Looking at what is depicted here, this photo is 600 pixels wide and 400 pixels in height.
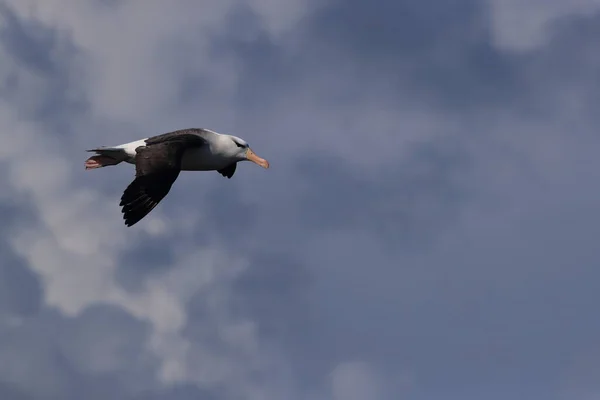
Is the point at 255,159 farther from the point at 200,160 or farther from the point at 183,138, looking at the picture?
the point at 183,138

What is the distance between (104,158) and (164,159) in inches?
125

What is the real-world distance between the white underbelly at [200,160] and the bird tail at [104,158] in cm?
152

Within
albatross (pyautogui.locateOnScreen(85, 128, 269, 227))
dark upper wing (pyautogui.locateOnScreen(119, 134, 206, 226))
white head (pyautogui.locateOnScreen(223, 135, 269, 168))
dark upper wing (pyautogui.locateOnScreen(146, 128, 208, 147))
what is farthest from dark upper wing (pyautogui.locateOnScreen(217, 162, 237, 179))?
dark upper wing (pyautogui.locateOnScreen(119, 134, 206, 226))

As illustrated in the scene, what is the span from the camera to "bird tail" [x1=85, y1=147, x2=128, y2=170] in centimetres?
3284

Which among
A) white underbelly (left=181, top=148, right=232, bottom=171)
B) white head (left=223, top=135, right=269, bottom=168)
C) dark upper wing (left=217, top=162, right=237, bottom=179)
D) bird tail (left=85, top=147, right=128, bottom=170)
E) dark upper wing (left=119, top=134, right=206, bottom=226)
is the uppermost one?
dark upper wing (left=217, top=162, right=237, bottom=179)

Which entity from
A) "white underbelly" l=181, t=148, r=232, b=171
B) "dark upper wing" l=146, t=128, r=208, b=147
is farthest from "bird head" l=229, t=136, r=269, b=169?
"dark upper wing" l=146, t=128, r=208, b=147

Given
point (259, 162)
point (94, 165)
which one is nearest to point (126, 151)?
point (94, 165)

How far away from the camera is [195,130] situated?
1304 inches

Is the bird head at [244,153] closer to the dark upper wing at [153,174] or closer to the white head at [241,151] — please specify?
the white head at [241,151]

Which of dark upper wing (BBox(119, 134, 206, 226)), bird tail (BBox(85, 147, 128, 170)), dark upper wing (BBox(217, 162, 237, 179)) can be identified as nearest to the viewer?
dark upper wing (BBox(119, 134, 206, 226))

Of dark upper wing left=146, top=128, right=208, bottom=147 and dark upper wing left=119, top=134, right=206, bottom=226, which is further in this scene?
dark upper wing left=146, top=128, right=208, bottom=147

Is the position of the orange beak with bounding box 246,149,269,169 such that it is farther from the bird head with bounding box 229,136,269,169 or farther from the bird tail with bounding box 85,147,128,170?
the bird tail with bounding box 85,147,128,170

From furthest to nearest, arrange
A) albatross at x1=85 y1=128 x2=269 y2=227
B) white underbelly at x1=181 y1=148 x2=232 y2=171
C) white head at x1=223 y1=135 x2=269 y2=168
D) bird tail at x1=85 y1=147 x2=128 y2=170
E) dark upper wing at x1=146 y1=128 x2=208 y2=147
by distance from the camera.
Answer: white head at x1=223 y1=135 x2=269 y2=168, bird tail at x1=85 y1=147 x2=128 y2=170, white underbelly at x1=181 y1=148 x2=232 y2=171, dark upper wing at x1=146 y1=128 x2=208 y2=147, albatross at x1=85 y1=128 x2=269 y2=227

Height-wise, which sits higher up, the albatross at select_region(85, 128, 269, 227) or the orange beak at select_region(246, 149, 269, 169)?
the orange beak at select_region(246, 149, 269, 169)
